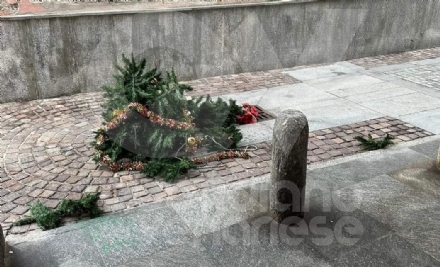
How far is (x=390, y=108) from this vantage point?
25.9 ft

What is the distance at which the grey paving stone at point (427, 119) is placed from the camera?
7039 millimetres

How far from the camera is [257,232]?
4.38 metres

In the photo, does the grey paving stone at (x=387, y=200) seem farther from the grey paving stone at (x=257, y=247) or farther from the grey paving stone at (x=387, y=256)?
the grey paving stone at (x=257, y=247)

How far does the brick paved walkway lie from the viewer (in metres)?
5.11

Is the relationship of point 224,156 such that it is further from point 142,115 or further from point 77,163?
point 77,163

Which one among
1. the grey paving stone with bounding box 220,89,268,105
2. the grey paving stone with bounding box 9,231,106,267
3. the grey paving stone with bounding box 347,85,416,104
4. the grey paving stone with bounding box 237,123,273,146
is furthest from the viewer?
the grey paving stone with bounding box 347,85,416,104

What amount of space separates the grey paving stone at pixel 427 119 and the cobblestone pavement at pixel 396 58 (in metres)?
3.15

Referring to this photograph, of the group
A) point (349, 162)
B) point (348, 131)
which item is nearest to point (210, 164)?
point (349, 162)

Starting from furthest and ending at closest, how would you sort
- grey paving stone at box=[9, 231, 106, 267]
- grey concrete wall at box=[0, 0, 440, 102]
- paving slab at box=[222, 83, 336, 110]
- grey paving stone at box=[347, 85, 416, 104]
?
1. grey paving stone at box=[347, 85, 416, 104]
2. paving slab at box=[222, 83, 336, 110]
3. grey concrete wall at box=[0, 0, 440, 102]
4. grey paving stone at box=[9, 231, 106, 267]

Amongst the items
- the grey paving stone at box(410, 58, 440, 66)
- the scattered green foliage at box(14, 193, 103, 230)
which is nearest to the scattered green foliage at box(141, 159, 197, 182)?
the scattered green foliage at box(14, 193, 103, 230)

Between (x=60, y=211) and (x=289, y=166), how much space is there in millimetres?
2305

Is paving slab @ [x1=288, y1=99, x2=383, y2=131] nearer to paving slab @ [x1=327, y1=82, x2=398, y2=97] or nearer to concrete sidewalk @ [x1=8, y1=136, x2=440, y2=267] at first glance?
paving slab @ [x1=327, y1=82, x2=398, y2=97]

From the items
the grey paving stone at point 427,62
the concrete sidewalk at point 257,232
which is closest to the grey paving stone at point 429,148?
the concrete sidewalk at point 257,232

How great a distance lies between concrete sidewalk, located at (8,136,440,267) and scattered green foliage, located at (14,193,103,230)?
14 centimetres
